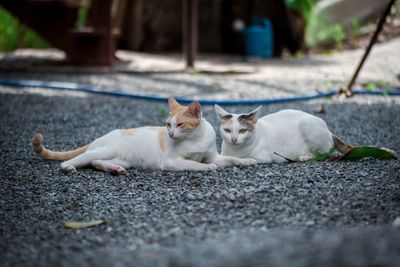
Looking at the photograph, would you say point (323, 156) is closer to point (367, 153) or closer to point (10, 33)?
point (367, 153)

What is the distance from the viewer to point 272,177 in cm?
358

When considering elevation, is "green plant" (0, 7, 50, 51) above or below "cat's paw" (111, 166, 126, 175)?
above

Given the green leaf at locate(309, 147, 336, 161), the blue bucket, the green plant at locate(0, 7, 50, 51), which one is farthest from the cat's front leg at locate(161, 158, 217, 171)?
the green plant at locate(0, 7, 50, 51)

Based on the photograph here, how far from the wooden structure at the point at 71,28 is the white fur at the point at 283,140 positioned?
4.87 meters

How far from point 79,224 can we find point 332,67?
6.94 metres

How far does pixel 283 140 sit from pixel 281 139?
17 millimetres

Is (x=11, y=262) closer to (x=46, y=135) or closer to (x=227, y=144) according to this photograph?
(x=227, y=144)

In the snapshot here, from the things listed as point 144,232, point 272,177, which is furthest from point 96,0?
point 144,232

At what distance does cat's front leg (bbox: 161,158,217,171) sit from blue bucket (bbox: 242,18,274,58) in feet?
23.4

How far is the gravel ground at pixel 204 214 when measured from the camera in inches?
84.2

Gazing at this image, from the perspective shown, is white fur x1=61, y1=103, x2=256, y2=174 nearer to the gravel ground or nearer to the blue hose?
the gravel ground

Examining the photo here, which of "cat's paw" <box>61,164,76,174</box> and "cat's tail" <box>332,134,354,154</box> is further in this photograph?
"cat's tail" <box>332,134,354,154</box>

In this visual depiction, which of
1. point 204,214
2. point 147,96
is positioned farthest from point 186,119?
point 147,96

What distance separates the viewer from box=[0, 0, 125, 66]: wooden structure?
27.6 ft
